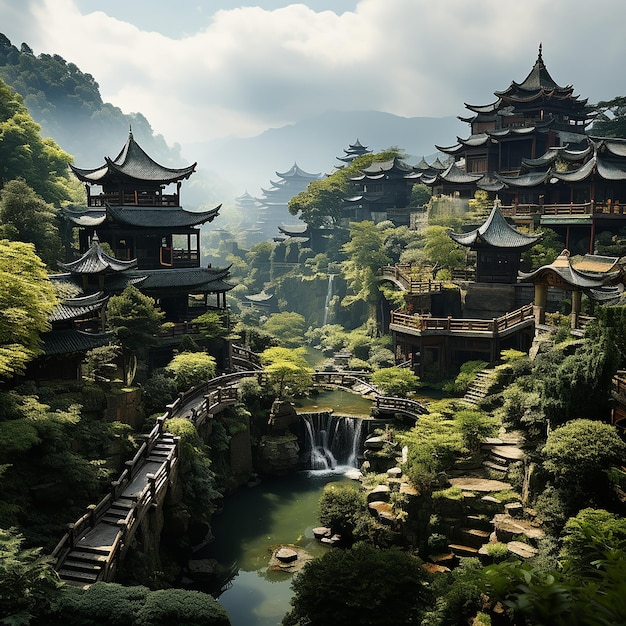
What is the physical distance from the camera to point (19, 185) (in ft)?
119

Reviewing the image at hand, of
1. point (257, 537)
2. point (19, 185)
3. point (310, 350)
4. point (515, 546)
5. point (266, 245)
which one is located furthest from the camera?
point (266, 245)

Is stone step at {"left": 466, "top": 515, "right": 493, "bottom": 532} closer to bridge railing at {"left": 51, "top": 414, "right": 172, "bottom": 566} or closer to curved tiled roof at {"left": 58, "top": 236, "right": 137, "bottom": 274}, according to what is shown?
bridge railing at {"left": 51, "top": 414, "right": 172, "bottom": 566}

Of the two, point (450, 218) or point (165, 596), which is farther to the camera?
point (450, 218)

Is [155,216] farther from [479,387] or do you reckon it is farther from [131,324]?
[479,387]

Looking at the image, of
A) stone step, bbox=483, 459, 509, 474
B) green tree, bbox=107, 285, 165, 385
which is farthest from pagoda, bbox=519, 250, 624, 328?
green tree, bbox=107, 285, 165, 385

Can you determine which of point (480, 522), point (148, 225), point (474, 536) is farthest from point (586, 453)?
point (148, 225)

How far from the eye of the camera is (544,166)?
152 feet

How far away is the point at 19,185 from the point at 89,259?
33.3 ft

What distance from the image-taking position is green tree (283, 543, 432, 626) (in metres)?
14.3

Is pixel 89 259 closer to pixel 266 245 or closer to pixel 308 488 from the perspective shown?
pixel 308 488

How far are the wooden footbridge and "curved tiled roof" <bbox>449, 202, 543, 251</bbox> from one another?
12.6 m

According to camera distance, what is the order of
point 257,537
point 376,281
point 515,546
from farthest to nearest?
point 376,281 → point 257,537 → point 515,546

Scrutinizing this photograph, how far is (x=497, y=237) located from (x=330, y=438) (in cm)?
1606

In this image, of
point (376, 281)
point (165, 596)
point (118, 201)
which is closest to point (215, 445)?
point (165, 596)
